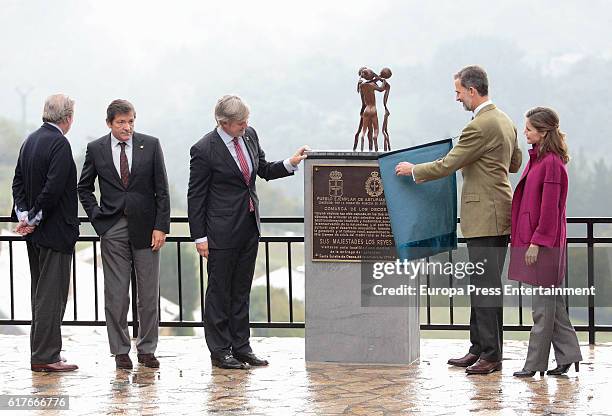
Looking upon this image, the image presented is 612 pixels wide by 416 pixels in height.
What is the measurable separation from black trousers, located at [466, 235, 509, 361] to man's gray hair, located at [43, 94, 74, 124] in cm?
278

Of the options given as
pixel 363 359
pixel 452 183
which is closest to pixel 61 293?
pixel 363 359

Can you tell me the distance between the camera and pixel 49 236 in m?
7.04

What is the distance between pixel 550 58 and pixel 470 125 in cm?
4018

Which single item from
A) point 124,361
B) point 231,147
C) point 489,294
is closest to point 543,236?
point 489,294

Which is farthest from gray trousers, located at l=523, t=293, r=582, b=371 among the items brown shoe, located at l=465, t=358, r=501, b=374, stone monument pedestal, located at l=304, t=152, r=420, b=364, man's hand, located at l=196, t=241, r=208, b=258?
man's hand, located at l=196, t=241, r=208, b=258

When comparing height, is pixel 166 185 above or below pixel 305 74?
below

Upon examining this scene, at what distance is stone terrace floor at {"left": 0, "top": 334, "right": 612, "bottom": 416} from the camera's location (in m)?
6.10

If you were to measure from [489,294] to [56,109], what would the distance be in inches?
122

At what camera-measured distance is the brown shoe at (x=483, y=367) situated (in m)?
6.97

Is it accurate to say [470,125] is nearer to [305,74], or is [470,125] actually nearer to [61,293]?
[61,293]

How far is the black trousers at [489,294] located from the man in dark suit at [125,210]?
2.07 meters

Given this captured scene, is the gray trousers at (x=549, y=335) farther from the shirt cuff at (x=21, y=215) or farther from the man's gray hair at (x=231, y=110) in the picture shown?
the shirt cuff at (x=21, y=215)

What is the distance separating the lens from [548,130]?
664 centimetres

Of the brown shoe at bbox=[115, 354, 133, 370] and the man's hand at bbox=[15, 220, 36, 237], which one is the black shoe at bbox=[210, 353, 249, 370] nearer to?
the brown shoe at bbox=[115, 354, 133, 370]
